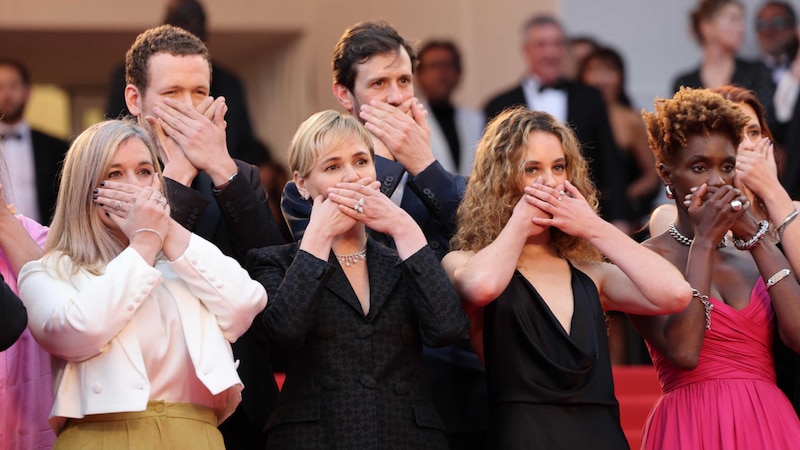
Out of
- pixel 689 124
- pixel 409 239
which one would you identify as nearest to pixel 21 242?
pixel 409 239

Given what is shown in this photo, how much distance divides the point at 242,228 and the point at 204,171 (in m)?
0.26

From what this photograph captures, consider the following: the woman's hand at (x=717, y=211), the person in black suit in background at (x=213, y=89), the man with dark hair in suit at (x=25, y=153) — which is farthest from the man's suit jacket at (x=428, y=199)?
the man with dark hair in suit at (x=25, y=153)

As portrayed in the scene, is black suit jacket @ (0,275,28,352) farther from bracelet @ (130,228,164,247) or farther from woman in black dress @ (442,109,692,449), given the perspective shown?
woman in black dress @ (442,109,692,449)

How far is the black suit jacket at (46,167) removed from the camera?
7.17 m

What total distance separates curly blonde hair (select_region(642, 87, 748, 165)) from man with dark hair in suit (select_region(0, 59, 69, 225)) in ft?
11.9

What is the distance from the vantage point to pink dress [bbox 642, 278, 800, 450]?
14.0ft

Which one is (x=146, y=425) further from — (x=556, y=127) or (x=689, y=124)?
(x=689, y=124)

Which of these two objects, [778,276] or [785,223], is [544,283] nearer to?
[778,276]

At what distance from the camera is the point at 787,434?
4277 millimetres

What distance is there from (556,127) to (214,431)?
144 cm

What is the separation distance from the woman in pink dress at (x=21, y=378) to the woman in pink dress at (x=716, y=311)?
6.11ft

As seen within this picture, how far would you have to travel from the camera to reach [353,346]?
156 inches

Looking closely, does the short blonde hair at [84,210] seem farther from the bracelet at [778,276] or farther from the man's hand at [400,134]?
the bracelet at [778,276]

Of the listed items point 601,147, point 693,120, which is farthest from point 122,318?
point 601,147
